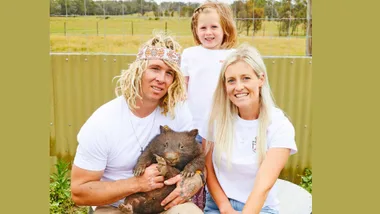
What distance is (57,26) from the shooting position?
2670 millimetres

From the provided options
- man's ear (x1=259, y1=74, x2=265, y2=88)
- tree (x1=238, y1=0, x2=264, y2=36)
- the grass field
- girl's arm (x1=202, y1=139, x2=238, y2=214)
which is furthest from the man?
tree (x1=238, y1=0, x2=264, y2=36)

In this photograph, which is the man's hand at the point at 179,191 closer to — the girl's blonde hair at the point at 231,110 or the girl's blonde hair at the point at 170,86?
the girl's blonde hair at the point at 231,110

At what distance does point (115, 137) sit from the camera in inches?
80.4

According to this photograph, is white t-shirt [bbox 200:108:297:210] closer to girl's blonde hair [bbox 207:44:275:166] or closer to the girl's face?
girl's blonde hair [bbox 207:44:275:166]

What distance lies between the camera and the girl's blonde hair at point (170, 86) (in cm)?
204

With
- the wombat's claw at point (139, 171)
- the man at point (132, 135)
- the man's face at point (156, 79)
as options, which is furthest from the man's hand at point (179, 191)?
the man's face at point (156, 79)

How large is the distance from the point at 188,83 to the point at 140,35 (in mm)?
444

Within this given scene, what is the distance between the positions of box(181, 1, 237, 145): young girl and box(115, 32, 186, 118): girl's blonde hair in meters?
0.36

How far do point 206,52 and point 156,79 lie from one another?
0.58 m

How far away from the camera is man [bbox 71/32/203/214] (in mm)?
2020

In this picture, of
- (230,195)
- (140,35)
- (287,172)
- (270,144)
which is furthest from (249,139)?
(287,172)

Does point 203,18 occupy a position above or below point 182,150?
above

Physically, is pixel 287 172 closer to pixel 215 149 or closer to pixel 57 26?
pixel 215 149

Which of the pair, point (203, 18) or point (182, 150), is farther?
point (203, 18)
